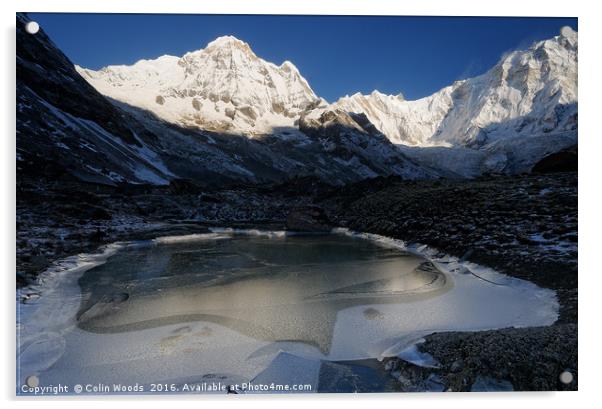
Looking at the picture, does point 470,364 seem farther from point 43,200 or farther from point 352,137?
point 352,137

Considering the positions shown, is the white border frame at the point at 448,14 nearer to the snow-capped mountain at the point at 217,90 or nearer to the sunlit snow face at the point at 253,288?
the sunlit snow face at the point at 253,288

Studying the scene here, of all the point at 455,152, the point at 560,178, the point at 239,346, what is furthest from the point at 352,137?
the point at 239,346

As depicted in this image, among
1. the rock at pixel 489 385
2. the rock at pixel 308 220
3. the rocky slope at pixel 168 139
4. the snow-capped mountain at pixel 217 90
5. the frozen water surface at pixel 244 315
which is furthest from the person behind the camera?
the snow-capped mountain at pixel 217 90

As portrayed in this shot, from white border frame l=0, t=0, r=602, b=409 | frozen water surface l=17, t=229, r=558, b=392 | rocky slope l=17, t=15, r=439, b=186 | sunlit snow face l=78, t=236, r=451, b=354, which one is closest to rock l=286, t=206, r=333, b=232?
sunlit snow face l=78, t=236, r=451, b=354

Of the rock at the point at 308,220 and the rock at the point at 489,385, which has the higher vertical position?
the rock at the point at 308,220

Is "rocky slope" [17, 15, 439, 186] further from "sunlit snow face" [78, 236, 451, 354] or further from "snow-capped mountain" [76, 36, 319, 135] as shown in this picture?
"sunlit snow face" [78, 236, 451, 354]

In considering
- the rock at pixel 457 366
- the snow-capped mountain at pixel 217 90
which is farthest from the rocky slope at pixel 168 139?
the rock at pixel 457 366
